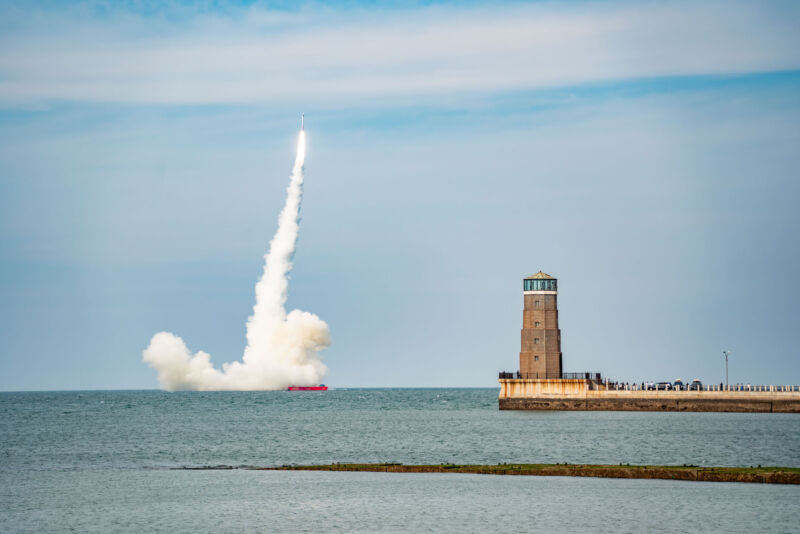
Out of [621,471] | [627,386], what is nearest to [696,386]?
[627,386]

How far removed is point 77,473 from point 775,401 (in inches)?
3447

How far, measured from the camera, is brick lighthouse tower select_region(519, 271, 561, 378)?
12738cm

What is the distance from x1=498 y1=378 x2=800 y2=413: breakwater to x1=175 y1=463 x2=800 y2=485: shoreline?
73.7 metres

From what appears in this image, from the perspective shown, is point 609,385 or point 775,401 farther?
point 609,385

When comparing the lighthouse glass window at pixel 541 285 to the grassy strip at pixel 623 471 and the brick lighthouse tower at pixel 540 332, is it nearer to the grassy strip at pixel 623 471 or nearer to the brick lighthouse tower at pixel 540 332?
the brick lighthouse tower at pixel 540 332

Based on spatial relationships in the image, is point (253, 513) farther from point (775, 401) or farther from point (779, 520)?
point (775, 401)

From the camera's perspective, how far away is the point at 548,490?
1836 inches

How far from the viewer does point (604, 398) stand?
130375mm

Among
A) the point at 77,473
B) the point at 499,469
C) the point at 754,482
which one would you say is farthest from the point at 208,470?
the point at 754,482

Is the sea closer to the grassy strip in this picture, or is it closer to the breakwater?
the grassy strip

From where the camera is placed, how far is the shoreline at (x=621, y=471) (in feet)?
154

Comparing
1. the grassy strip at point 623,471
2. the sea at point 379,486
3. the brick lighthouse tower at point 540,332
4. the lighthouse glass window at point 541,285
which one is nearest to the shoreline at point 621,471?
the grassy strip at point 623,471

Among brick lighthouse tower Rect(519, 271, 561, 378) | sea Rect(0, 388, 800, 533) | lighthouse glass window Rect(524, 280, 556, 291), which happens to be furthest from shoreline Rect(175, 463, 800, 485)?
lighthouse glass window Rect(524, 280, 556, 291)

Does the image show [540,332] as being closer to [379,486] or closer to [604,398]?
[604,398]
